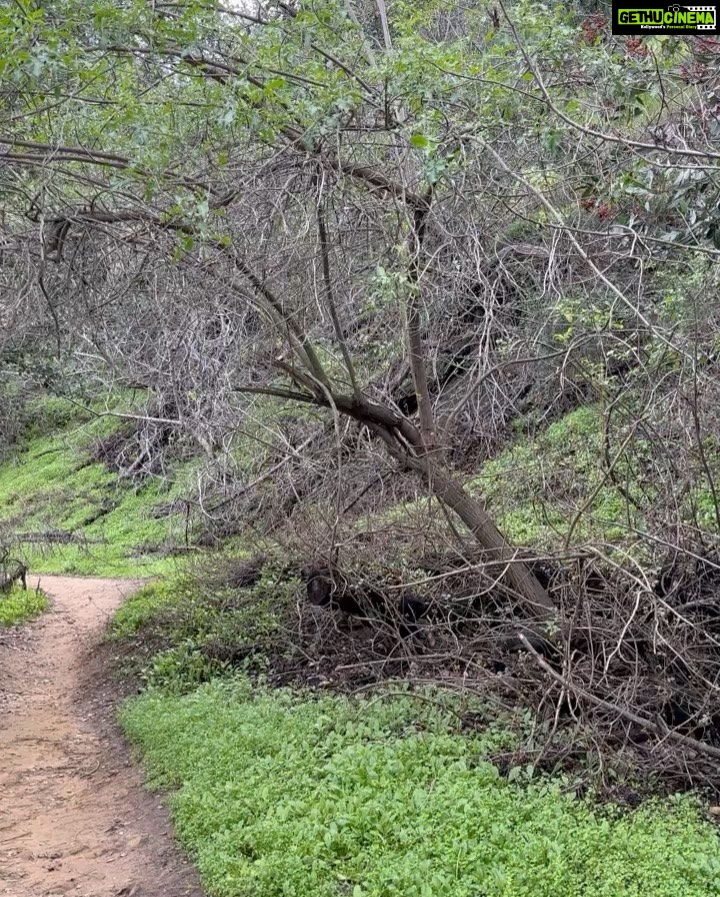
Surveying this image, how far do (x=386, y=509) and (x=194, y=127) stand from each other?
15.0 feet

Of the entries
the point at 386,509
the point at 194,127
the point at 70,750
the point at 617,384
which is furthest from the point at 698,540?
the point at 70,750

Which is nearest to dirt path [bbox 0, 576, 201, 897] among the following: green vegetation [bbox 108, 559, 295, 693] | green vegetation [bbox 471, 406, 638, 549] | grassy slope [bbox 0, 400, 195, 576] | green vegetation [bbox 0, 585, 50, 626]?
green vegetation [bbox 108, 559, 295, 693]

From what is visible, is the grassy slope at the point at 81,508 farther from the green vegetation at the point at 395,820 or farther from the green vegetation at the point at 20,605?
the green vegetation at the point at 395,820

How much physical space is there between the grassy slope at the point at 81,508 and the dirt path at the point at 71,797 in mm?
4272

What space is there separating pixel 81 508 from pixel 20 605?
10.4m

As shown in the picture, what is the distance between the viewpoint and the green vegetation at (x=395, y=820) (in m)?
4.96

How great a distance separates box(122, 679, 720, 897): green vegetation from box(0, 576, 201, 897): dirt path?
Result: 0.86ft

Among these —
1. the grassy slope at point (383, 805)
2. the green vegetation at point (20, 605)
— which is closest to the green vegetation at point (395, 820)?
the grassy slope at point (383, 805)

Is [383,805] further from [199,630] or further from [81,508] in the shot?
[81,508]

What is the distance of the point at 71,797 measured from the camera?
7469 mm

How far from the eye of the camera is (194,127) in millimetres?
7207

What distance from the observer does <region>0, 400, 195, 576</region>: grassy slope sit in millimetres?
18422

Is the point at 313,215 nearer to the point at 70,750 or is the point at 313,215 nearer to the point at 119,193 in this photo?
the point at 119,193

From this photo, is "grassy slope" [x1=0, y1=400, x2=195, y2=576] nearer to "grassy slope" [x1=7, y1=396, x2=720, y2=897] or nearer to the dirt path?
the dirt path
